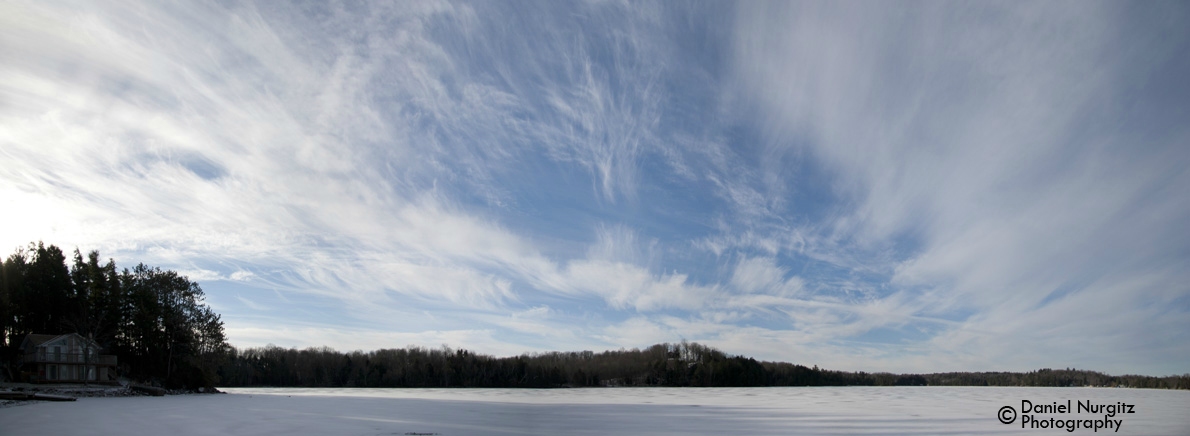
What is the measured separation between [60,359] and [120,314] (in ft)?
33.1

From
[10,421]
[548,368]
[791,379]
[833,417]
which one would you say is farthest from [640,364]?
[10,421]

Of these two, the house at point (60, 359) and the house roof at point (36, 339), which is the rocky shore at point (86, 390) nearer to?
the house at point (60, 359)

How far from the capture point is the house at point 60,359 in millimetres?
47656

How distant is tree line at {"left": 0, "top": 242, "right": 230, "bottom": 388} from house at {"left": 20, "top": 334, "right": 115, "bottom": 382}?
3.33 metres

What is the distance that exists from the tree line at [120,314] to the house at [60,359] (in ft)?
10.9

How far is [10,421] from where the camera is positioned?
73.9 ft

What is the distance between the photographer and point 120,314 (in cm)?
5834

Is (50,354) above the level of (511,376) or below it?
above

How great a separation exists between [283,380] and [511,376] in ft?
134

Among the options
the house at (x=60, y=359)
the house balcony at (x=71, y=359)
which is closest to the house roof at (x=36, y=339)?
the house at (x=60, y=359)

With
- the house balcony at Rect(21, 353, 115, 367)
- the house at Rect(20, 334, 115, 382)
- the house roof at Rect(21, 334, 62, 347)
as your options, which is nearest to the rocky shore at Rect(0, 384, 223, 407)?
the house at Rect(20, 334, 115, 382)

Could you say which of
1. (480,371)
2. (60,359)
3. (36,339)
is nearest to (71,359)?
(60,359)

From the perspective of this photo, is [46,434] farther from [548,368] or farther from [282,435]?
[548,368]

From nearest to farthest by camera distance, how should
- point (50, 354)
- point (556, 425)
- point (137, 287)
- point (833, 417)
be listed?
point (556, 425)
point (833, 417)
point (50, 354)
point (137, 287)
